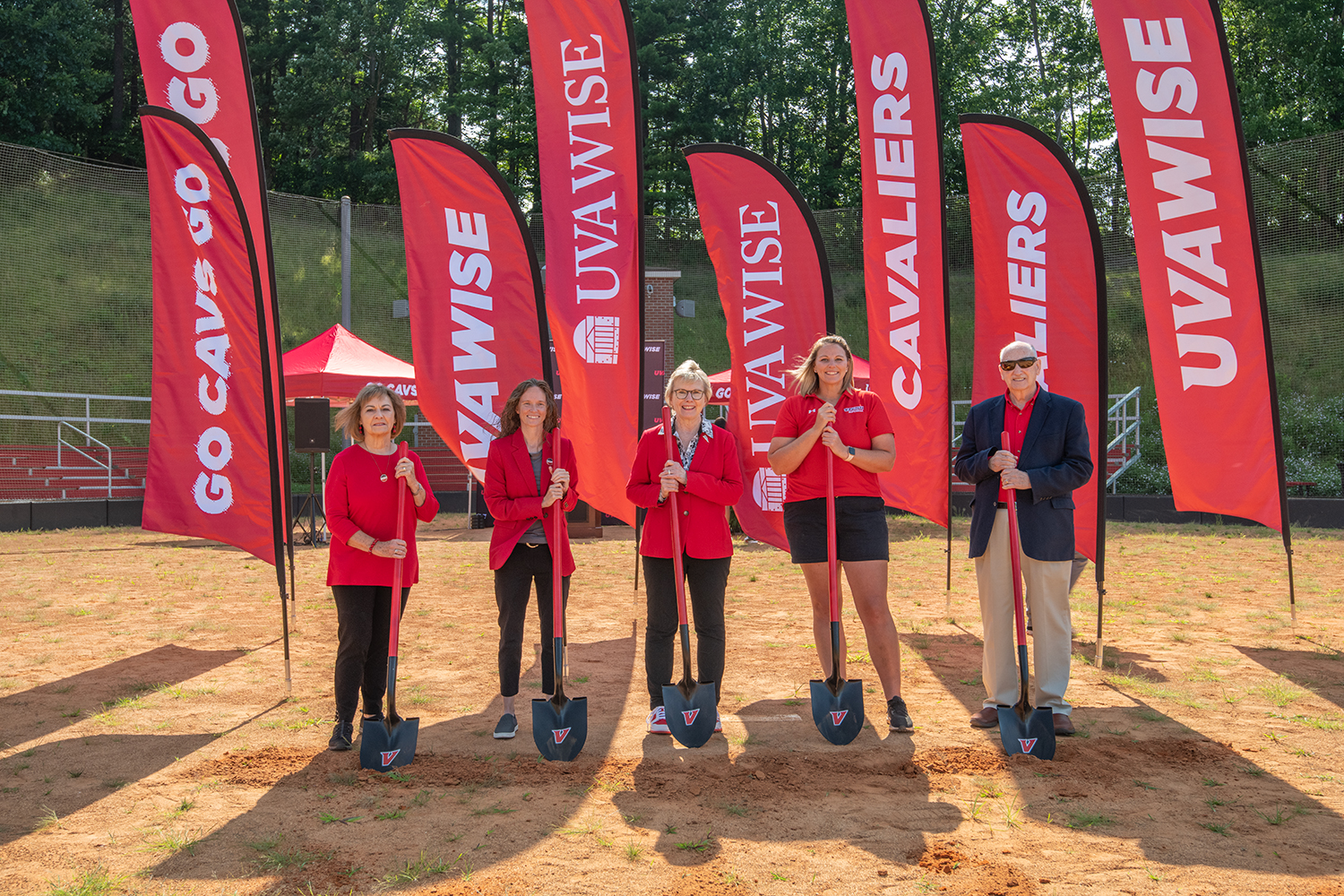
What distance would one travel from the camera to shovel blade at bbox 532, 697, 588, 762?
13.6 ft

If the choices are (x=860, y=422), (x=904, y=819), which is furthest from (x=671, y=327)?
(x=904, y=819)

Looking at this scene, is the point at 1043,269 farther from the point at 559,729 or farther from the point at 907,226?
the point at 559,729

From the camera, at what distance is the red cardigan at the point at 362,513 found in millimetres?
4211

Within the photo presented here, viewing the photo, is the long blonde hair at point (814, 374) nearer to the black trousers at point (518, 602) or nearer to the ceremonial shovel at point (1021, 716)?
the ceremonial shovel at point (1021, 716)

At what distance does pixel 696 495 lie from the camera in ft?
14.5

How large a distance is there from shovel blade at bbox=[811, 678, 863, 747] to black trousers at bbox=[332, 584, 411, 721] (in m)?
1.98

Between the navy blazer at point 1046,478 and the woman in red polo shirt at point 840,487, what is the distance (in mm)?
480

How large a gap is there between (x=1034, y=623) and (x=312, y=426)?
32.2 ft

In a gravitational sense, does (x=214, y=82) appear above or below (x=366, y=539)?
above

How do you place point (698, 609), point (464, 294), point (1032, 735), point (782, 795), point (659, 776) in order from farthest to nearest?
point (464, 294) < point (698, 609) < point (1032, 735) < point (659, 776) < point (782, 795)

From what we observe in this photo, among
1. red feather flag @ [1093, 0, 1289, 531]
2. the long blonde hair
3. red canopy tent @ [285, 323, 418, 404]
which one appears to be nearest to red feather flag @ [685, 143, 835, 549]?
red feather flag @ [1093, 0, 1289, 531]

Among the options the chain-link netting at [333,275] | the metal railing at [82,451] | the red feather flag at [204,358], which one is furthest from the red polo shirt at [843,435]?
the chain-link netting at [333,275]

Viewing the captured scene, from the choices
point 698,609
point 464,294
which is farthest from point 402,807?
point 464,294

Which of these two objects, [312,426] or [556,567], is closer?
[556,567]
